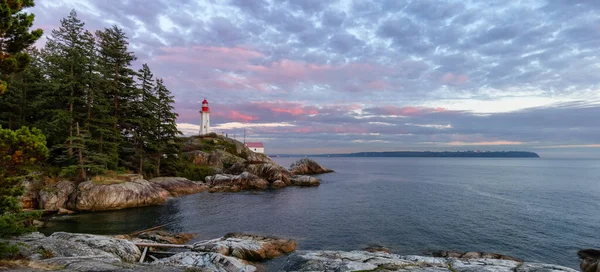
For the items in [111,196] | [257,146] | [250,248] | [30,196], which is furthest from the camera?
[257,146]

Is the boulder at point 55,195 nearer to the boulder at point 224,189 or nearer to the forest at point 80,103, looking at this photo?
the forest at point 80,103

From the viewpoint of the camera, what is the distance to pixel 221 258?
15.4 meters

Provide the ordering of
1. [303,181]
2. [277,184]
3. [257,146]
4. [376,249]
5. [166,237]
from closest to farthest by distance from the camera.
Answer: [376,249], [166,237], [277,184], [303,181], [257,146]

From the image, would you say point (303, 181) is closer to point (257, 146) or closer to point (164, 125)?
point (164, 125)

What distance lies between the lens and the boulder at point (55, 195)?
29953 millimetres

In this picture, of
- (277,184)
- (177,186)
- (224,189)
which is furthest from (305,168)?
(177,186)

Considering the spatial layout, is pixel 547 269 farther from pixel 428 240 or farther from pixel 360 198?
pixel 360 198

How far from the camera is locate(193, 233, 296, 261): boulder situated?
17906 millimetres

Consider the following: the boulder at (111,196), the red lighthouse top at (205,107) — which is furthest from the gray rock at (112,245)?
the red lighthouse top at (205,107)

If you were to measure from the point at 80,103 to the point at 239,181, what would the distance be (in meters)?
26.4

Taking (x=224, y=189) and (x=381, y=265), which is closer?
(x=381, y=265)

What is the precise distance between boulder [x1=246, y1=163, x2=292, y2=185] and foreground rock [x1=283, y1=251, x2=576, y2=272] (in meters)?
43.1

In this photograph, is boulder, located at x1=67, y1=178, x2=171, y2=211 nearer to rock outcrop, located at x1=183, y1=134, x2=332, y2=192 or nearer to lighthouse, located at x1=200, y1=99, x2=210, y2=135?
rock outcrop, located at x1=183, y1=134, x2=332, y2=192

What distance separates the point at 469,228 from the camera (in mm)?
26891
